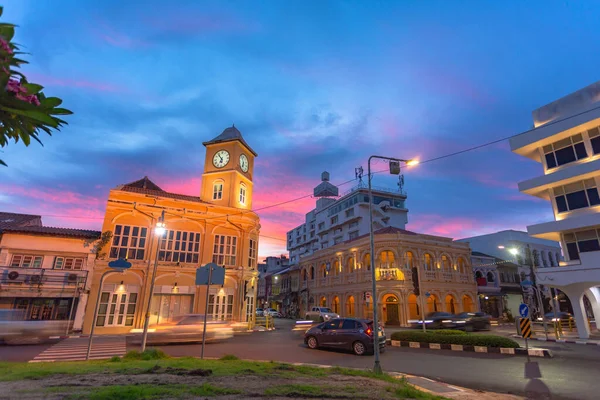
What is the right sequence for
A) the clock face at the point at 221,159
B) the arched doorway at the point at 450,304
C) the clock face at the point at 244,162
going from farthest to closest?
1. the arched doorway at the point at 450,304
2. the clock face at the point at 244,162
3. the clock face at the point at 221,159

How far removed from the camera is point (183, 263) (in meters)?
25.5

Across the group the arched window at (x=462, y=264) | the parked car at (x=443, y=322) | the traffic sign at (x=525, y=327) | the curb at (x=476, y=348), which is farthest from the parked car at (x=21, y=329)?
the arched window at (x=462, y=264)

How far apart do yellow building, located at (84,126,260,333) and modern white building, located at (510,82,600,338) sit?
22.5 meters

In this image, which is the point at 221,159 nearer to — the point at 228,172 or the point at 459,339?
the point at 228,172

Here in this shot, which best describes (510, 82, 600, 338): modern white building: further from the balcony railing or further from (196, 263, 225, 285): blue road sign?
the balcony railing

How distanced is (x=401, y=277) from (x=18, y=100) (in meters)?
34.3

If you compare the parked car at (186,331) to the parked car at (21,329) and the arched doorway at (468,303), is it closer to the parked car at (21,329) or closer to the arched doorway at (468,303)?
the parked car at (21,329)

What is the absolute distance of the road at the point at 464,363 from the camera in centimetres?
898

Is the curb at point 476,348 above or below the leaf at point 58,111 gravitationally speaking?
below

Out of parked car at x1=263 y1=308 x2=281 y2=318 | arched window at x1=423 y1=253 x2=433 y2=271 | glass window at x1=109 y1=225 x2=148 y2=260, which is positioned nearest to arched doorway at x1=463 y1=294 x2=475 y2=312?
arched window at x1=423 y1=253 x2=433 y2=271

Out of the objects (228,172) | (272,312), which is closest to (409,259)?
(228,172)

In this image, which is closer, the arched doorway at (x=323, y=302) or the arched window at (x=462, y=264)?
the arched window at (x=462, y=264)

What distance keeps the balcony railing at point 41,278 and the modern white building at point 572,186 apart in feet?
104

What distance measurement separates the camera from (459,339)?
1593cm
